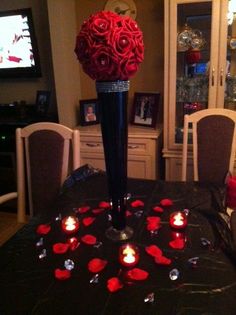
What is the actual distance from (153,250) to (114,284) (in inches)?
7.7

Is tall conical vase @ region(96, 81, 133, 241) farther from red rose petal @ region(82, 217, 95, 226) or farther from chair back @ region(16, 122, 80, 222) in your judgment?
chair back @ region(16, 122, 80, 222)

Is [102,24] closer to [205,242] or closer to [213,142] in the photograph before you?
[205,242]

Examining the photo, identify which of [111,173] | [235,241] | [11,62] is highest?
[11,62]

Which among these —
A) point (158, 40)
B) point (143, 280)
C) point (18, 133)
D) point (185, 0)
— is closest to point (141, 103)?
point (158, 40)

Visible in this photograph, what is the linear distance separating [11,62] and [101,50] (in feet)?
7.94

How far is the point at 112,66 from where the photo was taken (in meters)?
0.84

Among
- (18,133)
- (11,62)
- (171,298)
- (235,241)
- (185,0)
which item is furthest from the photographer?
(11,62)

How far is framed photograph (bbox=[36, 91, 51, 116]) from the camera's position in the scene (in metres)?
2.87

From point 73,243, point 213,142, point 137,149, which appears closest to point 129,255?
point 73,243

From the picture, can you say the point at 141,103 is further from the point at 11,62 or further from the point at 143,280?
the point at 143,280

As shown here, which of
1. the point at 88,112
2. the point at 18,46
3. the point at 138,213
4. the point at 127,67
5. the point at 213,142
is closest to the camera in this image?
the point at 127,67

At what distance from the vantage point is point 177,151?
2.30m

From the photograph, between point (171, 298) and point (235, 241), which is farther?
point (235, 241)

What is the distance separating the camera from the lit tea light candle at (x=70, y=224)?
1.05 m
